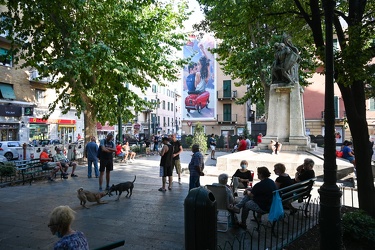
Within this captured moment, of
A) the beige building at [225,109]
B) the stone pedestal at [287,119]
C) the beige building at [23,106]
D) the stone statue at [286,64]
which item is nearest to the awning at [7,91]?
the beige building at [23,106]

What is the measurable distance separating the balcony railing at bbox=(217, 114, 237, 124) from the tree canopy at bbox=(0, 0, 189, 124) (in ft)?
94.8

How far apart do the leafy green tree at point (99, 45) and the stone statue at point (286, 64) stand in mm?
5983

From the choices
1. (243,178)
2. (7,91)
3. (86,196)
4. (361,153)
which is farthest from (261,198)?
(7,91)

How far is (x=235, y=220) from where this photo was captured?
5785 millimetres

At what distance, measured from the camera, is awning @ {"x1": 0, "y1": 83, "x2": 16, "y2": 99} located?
26.1 metres

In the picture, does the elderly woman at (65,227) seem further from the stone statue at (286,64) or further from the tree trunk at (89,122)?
the tree trunk at (89,122)

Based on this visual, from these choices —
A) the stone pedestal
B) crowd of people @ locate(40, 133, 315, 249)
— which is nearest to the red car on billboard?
the stone pedestal

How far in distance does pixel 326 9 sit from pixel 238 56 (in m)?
15.4

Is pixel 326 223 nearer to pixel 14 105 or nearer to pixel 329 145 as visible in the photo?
pixel 329 145

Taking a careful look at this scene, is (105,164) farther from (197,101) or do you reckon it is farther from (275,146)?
(197,101)

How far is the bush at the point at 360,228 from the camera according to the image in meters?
4.76

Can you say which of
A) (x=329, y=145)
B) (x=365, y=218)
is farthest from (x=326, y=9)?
(x=365, y=218)

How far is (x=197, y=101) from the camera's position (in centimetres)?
4894

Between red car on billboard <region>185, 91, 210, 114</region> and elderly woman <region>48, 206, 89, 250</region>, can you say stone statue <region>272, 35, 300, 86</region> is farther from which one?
red car on billboard <region>185, 91, 210, 114</region>
